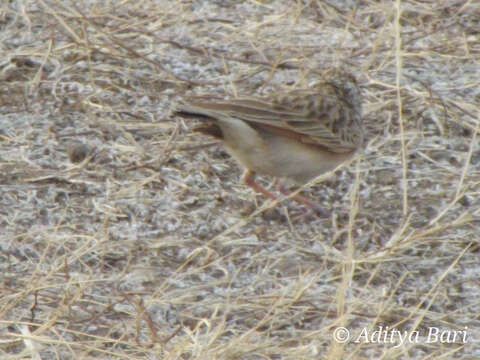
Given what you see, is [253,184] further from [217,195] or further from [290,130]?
[290,130]

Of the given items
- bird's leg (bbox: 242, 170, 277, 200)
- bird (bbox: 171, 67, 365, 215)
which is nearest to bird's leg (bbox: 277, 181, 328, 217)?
bird (bbox: 171, 67, 365, 215)

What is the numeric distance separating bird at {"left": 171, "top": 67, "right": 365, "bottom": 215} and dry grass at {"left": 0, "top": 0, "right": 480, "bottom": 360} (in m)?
0.25

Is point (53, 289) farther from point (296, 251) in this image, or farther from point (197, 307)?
point (296, 251)

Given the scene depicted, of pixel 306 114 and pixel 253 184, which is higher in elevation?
pixel 306 114

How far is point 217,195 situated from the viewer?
5.66m

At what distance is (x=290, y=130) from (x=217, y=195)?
567 millimetres

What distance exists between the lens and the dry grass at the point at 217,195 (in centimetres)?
440

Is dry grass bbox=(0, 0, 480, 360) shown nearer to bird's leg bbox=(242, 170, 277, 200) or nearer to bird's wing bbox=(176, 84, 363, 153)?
bird's leg bbox=(242, 170, 277, 200)

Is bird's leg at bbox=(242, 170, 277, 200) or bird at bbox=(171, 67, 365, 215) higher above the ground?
bird at bbox=(171, 67, 365, 215)

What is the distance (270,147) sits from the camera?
17.6 ft

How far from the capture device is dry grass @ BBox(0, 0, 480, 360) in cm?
440

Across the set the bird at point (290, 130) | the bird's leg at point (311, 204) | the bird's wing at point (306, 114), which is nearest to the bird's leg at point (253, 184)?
the bird at point (290, 130)

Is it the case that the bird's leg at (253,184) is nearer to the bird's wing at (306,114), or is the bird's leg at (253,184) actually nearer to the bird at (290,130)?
the bird at (290,130)

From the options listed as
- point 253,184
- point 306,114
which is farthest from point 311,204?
point 306,114
